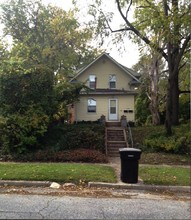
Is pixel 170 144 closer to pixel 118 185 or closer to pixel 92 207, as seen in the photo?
pixel 118 185

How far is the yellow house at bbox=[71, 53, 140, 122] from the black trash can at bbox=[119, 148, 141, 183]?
54.3ft

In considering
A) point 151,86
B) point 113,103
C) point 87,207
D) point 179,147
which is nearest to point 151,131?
point 179,147

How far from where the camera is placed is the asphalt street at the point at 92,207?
5.64 m

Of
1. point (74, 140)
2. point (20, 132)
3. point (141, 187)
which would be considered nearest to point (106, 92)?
point (74, 140)

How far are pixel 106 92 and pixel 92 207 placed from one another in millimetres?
19881

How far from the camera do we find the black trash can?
8758 mm

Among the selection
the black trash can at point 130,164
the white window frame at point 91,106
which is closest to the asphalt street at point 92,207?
the black trash can at point 130,164

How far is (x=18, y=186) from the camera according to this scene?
8.48m

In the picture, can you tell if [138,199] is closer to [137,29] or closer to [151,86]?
[137,29]

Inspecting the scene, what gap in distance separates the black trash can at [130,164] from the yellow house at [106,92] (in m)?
16.5

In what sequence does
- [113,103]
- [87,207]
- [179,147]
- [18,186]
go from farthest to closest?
[113,103] < [179,147] < [18,186] < [87,207]

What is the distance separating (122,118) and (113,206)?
17.7 metres

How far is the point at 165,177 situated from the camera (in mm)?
9258

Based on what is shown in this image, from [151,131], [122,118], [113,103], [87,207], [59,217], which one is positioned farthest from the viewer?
[113,103]
